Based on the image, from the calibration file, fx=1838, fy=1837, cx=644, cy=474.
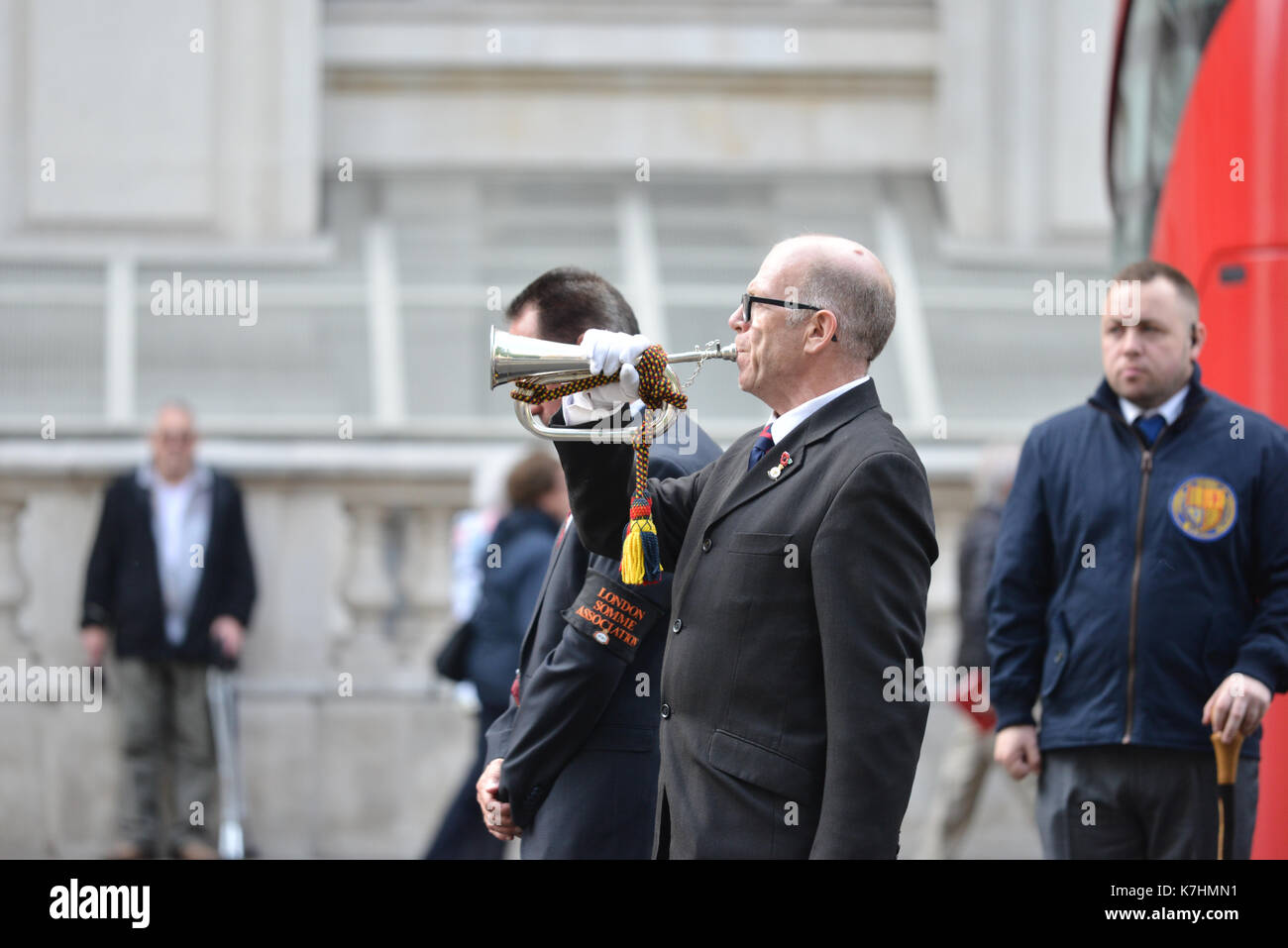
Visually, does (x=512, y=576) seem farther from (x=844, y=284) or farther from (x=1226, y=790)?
(x=844, y=284)

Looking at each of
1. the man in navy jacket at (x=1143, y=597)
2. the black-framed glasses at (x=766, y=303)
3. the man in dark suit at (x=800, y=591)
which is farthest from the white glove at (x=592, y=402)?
the man in navy jacket at (x=1143, y=597)

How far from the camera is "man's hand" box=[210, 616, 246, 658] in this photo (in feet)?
25.5

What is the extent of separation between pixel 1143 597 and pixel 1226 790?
1.58 feet

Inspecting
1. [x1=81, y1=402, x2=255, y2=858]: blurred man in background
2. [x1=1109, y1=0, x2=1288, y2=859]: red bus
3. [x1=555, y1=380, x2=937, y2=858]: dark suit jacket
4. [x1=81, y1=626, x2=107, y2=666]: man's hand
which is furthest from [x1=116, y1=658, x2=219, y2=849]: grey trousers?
[x1=555, y1=380, x2=937, y2=858]: dark suit jacket

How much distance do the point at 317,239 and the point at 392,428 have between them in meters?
1.85

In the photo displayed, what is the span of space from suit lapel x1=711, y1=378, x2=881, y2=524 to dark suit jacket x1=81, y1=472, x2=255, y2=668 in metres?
4.85

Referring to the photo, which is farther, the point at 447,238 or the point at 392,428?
the point at 447,238

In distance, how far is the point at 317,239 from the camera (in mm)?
10500

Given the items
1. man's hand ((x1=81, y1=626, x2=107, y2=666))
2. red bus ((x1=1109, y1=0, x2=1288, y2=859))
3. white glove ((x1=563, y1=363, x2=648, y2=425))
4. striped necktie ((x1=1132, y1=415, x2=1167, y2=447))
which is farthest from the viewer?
man's hand ((x1=81, y1=626, x2=107, y2=666))

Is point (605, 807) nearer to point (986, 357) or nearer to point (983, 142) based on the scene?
point (986, 357)

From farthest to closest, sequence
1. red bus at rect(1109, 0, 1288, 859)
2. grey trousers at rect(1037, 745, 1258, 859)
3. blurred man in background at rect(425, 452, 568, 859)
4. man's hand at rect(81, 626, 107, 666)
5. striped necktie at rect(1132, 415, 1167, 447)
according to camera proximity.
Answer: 1. man's hand at rect(81, 626, 107, 666)
2. blurred man in background at rect(425, 452, 568, 859)
3. red bus at rect(1109, 0, 1288, 859)
4. striped necktie at rect(1132, 415, 1167, 447)
5. grey trousers at rect(1037, 745, 1258, 859)

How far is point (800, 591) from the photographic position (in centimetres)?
316

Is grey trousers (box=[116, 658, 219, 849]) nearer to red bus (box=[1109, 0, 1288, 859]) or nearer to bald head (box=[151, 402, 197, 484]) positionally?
bald head (box=[151, 402, 197, 484])
